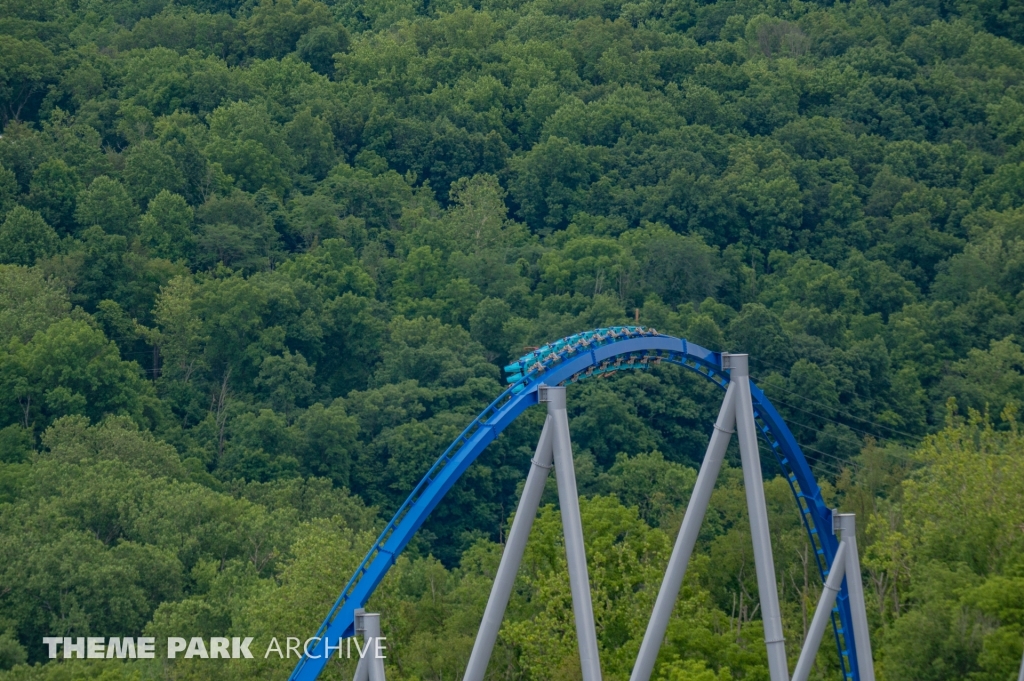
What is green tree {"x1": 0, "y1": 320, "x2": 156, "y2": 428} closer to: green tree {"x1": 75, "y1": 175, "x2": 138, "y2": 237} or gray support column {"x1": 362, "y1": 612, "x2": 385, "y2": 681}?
green tree {"x1": 75, "y1": 175, "x2": 138, "y2": 237}

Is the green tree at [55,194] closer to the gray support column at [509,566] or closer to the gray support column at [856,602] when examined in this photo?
the gray support column at [856,602]

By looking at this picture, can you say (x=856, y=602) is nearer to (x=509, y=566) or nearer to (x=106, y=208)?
(x=509, y=566)

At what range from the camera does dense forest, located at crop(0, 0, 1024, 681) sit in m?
42.2

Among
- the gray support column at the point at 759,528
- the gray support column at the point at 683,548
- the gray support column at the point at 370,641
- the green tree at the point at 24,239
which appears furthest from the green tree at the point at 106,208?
the gray support column at the point at 370,641

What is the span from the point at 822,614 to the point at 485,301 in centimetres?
4755

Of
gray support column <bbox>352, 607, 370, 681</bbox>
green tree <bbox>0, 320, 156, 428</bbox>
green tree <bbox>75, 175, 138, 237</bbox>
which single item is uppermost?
green tree <bbox>75, 175, 138, 237</bbox>

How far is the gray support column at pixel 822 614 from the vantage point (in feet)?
99.9

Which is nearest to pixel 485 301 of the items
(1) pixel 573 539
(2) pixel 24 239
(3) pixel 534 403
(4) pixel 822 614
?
(2) pixel 24 239

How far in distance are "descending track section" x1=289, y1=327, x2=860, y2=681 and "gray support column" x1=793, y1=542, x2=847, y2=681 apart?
75cm

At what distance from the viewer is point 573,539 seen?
81.3ft

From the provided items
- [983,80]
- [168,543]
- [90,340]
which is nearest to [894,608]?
[168,543]

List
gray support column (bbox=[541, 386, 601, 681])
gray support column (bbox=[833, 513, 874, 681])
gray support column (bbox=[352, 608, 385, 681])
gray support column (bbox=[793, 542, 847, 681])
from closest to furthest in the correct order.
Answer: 1. gray support column (bbox=[352, 608, 385, 681])
2. gray support column (bbox=[541, 386, 601, 681])
3. gray support column (bbox=[793, 542, 847, 681])
4. gray support column (bbox=[833, 513, 874, 681])

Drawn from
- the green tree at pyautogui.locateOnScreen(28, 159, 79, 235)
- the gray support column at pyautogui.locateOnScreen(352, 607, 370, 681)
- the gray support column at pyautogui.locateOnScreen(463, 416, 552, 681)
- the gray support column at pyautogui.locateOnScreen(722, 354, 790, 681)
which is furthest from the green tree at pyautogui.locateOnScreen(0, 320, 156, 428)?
the gray support column at pyautogui.locateOnScreen(352, 607, 370, 681)

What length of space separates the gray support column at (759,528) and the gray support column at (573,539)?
3.65 meters
